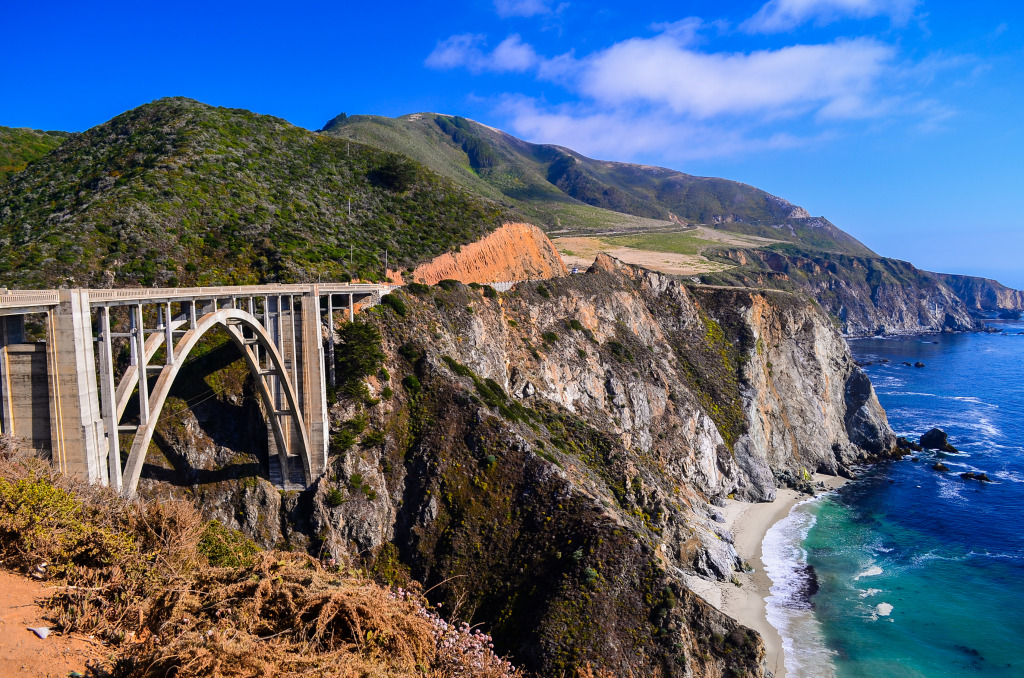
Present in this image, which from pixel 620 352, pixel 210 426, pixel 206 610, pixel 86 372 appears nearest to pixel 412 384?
pixel 210 426

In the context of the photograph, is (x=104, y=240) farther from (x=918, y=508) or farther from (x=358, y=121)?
(x=358, y=121)

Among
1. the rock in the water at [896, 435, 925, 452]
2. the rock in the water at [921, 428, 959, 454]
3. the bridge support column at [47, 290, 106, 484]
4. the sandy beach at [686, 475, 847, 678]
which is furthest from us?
the rock in the water at [896, 435, 925, 452]

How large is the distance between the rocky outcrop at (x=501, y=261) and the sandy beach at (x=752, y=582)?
30322mm

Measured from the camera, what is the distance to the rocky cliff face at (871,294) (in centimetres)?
17338

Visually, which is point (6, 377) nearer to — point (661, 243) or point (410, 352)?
point (410, 352)

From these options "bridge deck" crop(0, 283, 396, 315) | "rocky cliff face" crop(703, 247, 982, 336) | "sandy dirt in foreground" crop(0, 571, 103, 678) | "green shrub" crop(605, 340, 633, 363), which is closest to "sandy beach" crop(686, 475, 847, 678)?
"green shrub" crop(605, 340, 633, 363)

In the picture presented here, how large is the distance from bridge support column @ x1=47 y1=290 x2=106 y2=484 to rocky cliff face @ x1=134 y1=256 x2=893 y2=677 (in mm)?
11392

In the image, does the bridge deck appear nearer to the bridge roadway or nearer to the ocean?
the bridge roadway

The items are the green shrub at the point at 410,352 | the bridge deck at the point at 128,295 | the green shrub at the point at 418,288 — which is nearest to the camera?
the bridge deck at the point at 128,295

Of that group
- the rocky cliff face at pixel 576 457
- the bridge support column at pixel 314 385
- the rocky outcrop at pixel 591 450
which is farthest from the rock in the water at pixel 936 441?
the bridge support column at pixel 314 385

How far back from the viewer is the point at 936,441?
70.4 metres

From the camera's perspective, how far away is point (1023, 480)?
193 ft

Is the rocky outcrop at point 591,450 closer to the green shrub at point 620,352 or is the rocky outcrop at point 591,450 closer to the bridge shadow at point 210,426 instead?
the green shrub at point 620,352

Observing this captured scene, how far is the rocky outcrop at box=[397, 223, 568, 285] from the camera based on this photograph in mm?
52688
